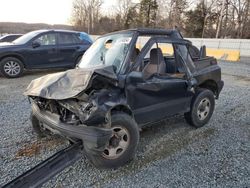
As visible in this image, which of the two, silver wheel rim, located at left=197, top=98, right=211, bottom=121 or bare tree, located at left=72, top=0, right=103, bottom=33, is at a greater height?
bare tree, located at left=72, top=0, right=103, bottom=33

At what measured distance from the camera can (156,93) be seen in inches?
151

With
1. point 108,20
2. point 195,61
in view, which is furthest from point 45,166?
point 108,20

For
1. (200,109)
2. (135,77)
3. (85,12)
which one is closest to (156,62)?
(135,77)

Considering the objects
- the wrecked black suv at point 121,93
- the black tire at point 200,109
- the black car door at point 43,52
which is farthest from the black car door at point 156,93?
the black car door at point 43,52

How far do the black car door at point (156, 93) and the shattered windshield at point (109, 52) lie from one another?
29 cm

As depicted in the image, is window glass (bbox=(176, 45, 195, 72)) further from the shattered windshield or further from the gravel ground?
the gravel ground

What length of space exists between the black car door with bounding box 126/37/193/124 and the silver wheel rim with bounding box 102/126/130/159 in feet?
1.51

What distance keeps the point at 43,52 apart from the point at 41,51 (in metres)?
0.08

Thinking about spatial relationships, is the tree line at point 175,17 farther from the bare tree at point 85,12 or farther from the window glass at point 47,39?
the window glass at point 47,39

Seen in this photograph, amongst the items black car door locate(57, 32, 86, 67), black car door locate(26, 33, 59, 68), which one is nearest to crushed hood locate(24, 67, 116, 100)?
black car door locate(26, 33, 59, 68)

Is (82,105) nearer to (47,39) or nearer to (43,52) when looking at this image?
(43,52)

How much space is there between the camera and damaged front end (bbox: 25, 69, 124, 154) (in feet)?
9.52

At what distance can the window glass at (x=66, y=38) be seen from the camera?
966cm

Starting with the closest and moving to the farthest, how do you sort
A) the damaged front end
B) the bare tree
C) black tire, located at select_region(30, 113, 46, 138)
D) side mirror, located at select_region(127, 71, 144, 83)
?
1. the damaged front end
2. side mirror, located at select_region(127, 71, 144, 83)
3. black tire, located at select_region(30, 113, 46, 138)
4. the bare tree
